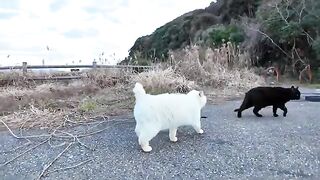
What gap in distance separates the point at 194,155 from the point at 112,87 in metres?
5.06

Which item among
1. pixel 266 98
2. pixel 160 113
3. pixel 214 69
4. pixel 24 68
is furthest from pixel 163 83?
pixel 24 68

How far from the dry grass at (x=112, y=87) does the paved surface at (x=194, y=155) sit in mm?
822

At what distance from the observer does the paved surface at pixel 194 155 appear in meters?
2.88

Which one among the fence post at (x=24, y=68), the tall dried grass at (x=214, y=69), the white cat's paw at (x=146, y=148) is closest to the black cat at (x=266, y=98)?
the white cat's paw at (x=146, y=148)

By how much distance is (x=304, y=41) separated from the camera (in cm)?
1212

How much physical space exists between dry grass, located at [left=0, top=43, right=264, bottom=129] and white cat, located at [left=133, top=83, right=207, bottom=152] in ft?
5.34

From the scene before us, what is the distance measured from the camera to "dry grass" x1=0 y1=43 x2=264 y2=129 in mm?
5102

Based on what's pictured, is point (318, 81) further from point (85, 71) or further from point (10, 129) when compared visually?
point (10, 129)

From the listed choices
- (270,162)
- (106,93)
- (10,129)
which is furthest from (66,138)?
(106,93)

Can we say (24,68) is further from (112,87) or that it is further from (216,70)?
(216,70)

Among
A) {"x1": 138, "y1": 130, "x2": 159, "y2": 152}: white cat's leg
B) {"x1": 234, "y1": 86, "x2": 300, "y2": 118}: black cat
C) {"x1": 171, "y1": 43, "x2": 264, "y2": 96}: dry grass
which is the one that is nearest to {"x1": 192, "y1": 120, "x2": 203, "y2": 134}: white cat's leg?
{"x1": 138, "y1": 130, "x2": 159, "y2": 152}: white cat's leg

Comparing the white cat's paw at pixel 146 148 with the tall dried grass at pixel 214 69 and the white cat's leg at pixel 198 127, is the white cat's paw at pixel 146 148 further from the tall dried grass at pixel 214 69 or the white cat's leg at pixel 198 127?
the tall dried grass at pixel 214 69

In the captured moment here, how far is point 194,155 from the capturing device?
326cm

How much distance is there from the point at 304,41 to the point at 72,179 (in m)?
11.1
